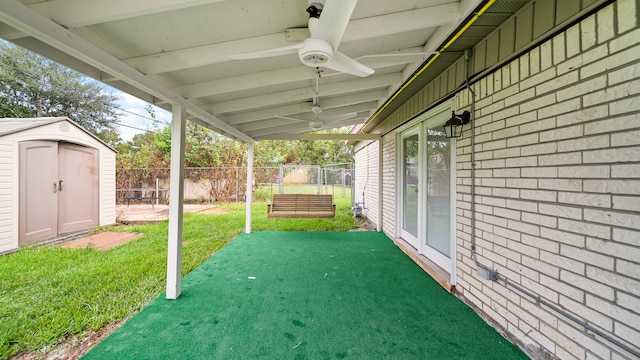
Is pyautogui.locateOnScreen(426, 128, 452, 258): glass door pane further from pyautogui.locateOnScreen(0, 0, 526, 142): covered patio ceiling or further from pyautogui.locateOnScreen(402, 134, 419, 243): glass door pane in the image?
pyautogui.locateOnScreen(0, 0, 526, 142): covered patio ceiling

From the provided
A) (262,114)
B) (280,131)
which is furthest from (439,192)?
(280,131)

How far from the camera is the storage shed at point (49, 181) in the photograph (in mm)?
4121

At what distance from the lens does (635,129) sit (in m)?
1.17

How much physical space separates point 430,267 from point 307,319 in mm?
1797

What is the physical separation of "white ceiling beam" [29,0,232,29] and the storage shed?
4.61 metres

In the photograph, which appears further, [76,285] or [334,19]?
[76,285]

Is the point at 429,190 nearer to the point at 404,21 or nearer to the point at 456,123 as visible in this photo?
the point at 456,123

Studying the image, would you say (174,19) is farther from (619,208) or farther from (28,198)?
(28,198)

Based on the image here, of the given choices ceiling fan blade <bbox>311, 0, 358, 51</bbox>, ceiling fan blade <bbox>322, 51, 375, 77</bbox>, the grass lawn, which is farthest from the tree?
ceiling fan blade <bbox>311, 0, 358, 51</bbox>

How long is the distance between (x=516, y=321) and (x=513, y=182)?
41.3 inches

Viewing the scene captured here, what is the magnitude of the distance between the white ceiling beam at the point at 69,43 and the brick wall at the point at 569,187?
3002mm

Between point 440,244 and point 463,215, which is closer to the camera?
point 463,215

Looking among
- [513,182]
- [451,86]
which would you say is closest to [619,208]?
[513,182]

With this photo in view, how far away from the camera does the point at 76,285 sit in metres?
2.81
